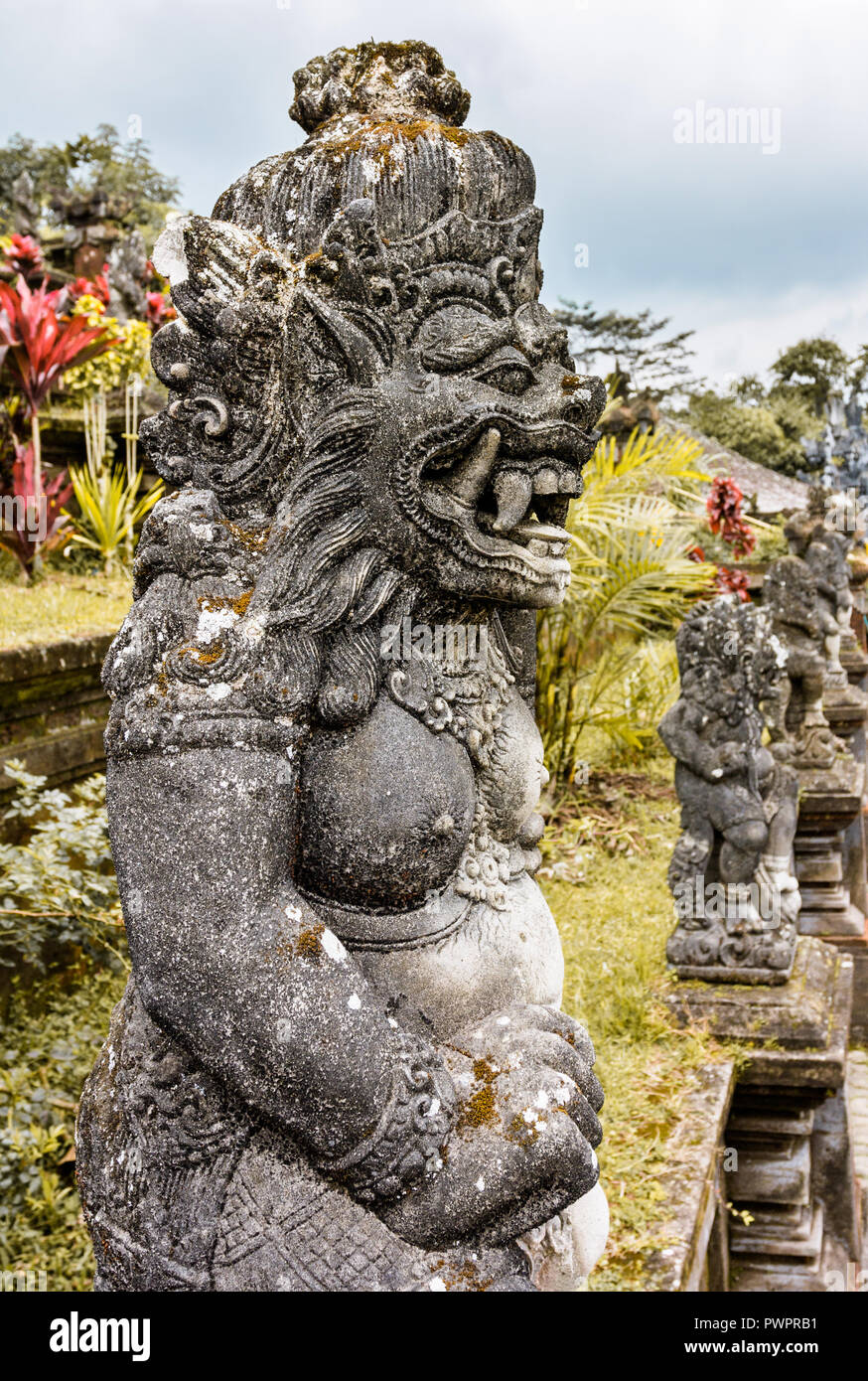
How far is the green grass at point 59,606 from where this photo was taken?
16.3ft

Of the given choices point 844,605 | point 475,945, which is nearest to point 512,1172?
point 475,945

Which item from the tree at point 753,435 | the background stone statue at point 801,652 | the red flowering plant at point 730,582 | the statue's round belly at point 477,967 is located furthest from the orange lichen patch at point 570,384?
the tree at point 753,435

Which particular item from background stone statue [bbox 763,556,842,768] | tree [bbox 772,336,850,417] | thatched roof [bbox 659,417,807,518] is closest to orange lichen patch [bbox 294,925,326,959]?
background stone statue [bbox 763,556,842,768]

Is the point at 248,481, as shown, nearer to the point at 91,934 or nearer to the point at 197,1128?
the point at 197,1128

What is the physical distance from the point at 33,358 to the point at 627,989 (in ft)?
15.2

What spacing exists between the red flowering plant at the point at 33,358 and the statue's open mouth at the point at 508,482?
5207mm

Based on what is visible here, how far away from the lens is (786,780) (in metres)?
5.07

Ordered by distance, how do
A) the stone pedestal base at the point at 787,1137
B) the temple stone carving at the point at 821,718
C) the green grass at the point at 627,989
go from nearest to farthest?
1. the green grass at the point at 627,989
2. the stone pedestal base at the point at 787,1137
3. the temple stone carving at the point at 821,718

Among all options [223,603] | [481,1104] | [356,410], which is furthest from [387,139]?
[481,1104]

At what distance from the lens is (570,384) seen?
1.68m

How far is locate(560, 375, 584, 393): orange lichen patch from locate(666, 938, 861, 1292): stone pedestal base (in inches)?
125

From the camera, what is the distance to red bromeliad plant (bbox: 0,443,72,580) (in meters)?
6.43

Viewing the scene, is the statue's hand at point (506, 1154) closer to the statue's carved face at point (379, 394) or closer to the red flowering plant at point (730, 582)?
the statue's carved face at point (379, 394)
